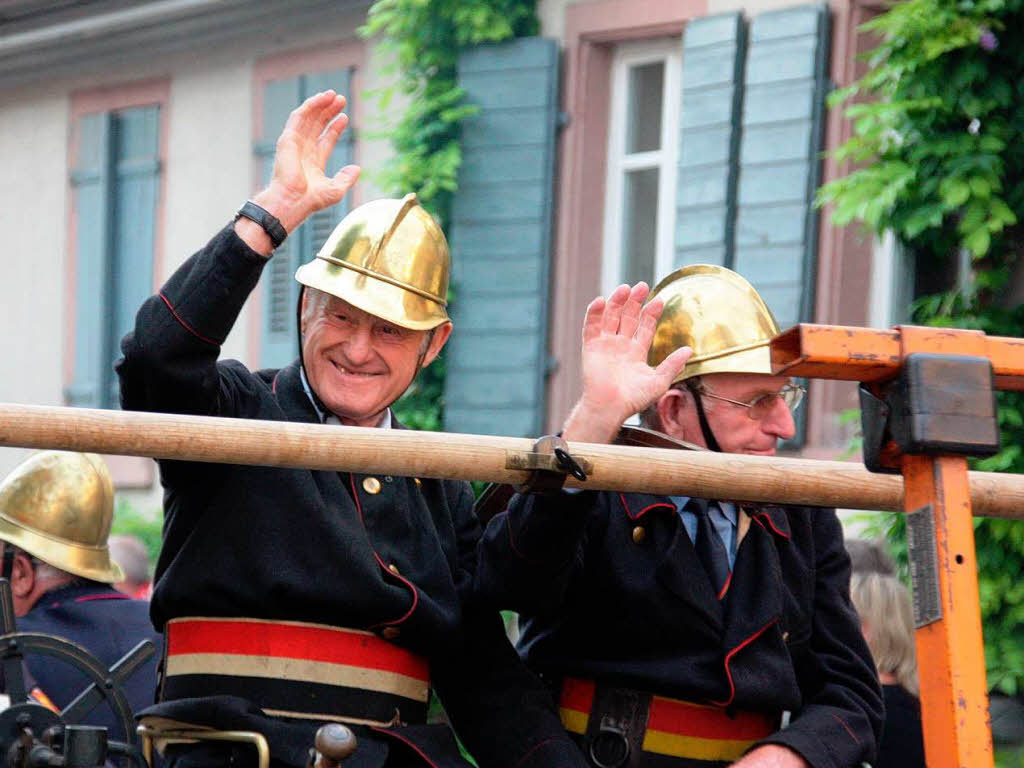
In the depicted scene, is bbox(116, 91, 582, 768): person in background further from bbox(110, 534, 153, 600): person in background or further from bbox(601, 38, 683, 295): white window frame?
bbox(601, 38, 683, 295): white window frame

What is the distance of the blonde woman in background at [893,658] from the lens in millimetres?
5160

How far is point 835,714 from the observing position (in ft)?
12.7

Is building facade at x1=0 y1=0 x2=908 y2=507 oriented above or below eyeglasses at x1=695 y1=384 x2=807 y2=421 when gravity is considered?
above

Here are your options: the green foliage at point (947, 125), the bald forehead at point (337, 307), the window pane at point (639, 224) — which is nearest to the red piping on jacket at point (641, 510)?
the bald forehead at point (337, 307)

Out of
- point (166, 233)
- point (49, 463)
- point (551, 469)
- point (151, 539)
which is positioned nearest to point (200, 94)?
point (166, 233)

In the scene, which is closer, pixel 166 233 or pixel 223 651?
pixel 223 651

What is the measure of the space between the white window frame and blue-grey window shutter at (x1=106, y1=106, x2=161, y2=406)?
367cm

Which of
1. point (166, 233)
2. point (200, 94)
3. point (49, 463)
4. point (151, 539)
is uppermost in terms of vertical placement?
point (200, 94)

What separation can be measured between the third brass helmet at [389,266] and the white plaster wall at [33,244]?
31.9 feet

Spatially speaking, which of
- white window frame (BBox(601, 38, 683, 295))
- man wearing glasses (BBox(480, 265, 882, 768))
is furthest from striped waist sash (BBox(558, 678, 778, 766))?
white window frame (BBox(601, 38, 683, 295))

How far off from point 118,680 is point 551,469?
1377 mm

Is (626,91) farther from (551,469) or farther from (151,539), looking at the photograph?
(551,469)

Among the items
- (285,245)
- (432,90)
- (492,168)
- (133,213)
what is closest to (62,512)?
(492,168)

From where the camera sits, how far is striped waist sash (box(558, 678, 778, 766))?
3691mm
